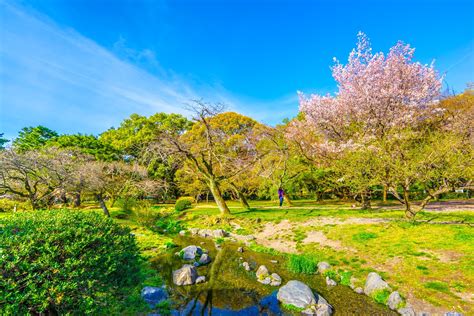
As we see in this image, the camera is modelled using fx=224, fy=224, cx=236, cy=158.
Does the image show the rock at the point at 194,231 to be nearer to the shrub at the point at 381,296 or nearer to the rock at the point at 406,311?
the shrub at the point at 381,296

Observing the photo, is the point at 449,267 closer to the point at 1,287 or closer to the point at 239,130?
the point at 1,287

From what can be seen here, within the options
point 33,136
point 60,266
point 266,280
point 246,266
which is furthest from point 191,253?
point 33,136

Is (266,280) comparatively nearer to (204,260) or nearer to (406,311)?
(204,260)

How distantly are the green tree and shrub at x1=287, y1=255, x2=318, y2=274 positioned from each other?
40324 millimetres

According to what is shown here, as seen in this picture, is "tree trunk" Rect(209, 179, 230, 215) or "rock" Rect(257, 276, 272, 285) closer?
"rock" Rect(257, 276, 272, 285)

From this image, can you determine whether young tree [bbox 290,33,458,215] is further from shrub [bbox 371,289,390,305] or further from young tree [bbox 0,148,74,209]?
young tree [bbox 0,148,74,209]

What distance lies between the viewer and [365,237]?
10.2 meters

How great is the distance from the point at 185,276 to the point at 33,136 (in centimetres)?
4177

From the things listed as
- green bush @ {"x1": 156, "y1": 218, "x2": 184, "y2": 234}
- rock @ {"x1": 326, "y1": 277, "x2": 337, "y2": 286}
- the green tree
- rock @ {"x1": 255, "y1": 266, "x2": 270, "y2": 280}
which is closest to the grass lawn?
rock @ {"x1": 326, "y1": 277, "x2": 337, "y2": 286}

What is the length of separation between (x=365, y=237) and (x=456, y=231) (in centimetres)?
356

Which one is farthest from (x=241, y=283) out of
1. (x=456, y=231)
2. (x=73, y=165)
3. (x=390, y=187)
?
(x=73, y=165)

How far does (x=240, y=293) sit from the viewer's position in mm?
6980

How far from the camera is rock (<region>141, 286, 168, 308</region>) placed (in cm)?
643

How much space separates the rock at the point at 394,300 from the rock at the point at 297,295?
189cm
